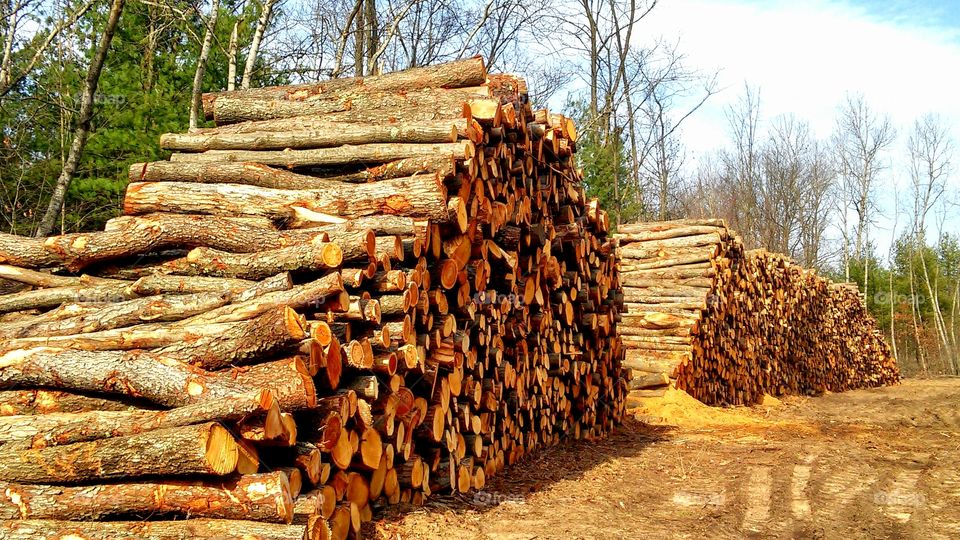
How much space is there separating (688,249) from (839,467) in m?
6.38

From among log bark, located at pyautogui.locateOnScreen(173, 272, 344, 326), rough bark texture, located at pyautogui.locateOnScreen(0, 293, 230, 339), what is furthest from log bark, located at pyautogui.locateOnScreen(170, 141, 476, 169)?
rough bark texture, located at pyautogui.locateOnScreen(0, 293, 230, 339)

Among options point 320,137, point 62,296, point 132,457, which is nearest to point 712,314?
point 320,137

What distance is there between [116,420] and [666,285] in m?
10.4

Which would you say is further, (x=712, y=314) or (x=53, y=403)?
(x=712, y=314)

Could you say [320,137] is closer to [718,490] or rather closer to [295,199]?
[295,199]

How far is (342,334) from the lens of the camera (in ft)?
15.3

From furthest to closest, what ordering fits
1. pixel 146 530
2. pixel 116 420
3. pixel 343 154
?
pixel 343 154 < pixel 116 420 < pixel 146 530

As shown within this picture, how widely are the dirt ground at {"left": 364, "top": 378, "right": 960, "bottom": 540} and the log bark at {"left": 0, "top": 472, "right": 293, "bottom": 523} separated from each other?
4.21ft

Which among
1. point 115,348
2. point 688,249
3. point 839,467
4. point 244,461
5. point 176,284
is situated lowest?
point 839,467

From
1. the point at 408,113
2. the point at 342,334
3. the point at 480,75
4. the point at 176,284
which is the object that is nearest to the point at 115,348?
the point at 176,284

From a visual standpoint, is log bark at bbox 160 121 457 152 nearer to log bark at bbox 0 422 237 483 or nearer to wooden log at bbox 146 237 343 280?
wooden log at bbox 146 237 343 280

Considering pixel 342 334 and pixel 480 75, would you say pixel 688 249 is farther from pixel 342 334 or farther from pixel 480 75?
pixel 342 334

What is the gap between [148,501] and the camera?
3400 millimetres

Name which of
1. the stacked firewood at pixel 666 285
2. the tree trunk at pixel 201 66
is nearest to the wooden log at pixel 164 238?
the tree trunk at pixel 201 66
